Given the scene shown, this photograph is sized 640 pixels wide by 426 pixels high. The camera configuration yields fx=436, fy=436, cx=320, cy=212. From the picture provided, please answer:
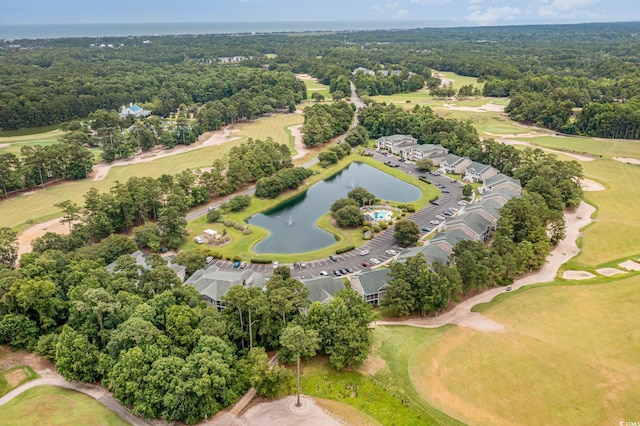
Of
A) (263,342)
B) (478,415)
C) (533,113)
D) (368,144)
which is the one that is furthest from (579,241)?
(533,113)

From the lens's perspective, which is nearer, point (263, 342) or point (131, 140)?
point (263, 342)

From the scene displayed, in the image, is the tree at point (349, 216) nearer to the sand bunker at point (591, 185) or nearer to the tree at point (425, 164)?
the tree at point (425, 164)

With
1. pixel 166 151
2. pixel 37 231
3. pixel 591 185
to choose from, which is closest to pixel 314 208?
pixel 37 231

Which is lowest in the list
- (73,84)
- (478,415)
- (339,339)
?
(478,415)

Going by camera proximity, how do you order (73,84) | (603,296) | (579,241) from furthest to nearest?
(73,84), (579,241), (603,296)

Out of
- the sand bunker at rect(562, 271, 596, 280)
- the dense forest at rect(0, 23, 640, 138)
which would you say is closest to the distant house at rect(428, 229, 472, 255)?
the sand bunker at rect(562, 271, 596, 280)

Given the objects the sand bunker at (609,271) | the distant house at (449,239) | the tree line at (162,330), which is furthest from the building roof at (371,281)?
the sand bunker at (609,271)

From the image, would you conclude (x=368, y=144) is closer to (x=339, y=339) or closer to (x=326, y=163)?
(x=326, y=163)
